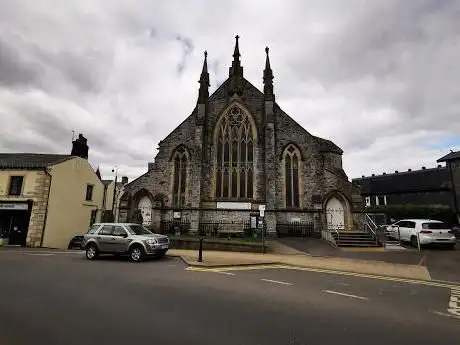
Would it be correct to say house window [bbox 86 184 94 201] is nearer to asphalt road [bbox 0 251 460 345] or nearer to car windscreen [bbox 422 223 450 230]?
asphalt road [bbox 0 251 460 345]

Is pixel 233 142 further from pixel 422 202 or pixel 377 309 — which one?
pixel 422 202

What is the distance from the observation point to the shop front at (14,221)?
23.0 meters

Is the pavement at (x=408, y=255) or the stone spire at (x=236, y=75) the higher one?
the stone spire at (x=236, y=75)

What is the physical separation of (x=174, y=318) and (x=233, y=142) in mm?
20222

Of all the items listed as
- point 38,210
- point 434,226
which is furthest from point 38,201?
point 434,226

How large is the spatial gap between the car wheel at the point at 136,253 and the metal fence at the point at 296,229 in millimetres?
11262

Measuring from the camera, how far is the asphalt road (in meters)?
4.38

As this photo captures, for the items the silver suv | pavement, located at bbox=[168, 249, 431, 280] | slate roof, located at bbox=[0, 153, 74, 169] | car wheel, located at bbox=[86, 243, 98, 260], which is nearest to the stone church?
slate roof, located at bbox=[0, 153, 74, 169]

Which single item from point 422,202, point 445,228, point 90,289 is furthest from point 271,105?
point 422,202

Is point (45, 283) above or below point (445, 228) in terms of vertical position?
below

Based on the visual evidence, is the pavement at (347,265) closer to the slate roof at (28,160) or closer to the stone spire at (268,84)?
the stone spire at (268,84)

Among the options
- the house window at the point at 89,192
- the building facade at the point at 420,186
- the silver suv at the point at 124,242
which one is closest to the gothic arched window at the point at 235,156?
the silver suv at the point at 124,242

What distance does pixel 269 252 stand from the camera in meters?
16.5

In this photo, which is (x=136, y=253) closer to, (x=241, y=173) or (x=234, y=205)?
(x=234, y=205)
